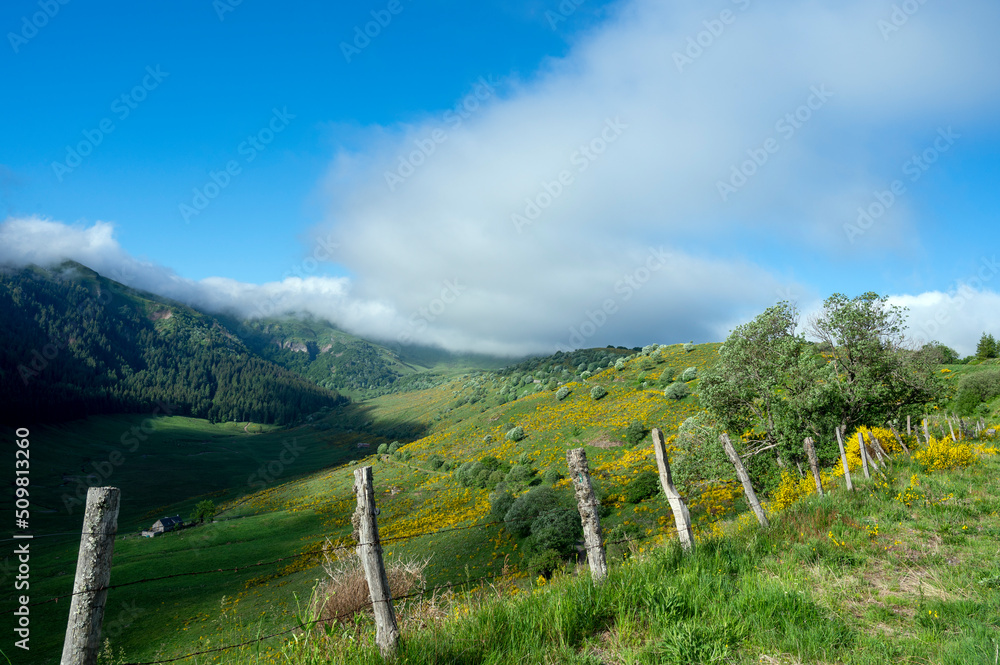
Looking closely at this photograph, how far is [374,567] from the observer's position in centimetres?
609

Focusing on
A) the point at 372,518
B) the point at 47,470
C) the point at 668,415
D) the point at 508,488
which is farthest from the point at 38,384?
the point at 372,518

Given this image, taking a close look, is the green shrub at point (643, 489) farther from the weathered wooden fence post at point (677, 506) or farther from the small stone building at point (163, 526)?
the small stone building at point (163, 526)

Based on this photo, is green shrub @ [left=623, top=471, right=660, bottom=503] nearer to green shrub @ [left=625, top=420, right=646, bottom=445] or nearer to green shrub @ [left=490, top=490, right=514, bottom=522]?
green shrub @ [left=490, top=490, right=514, bottom=522]

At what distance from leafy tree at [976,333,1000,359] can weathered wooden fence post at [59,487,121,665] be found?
10467cm

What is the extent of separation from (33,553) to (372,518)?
90.8 metres

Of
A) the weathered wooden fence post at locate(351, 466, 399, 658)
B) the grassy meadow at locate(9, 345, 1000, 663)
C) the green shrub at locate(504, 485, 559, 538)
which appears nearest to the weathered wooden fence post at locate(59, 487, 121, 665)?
the grassy meadow at locate(9, 345, 1000, 663)

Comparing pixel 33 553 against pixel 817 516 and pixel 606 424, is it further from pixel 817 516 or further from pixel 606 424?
pixel 817 516

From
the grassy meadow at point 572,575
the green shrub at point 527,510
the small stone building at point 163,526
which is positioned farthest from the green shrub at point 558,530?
the small stone building at point 163,526

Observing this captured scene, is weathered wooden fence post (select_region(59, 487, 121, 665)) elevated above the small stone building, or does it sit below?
above

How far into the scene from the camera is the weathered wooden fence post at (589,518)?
23.7 feet

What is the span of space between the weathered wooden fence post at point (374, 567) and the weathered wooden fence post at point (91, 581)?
8.79ft

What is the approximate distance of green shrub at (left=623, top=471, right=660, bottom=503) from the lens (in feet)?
120

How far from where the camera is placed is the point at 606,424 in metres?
57.9

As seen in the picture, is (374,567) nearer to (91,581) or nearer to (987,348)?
(91,581)
